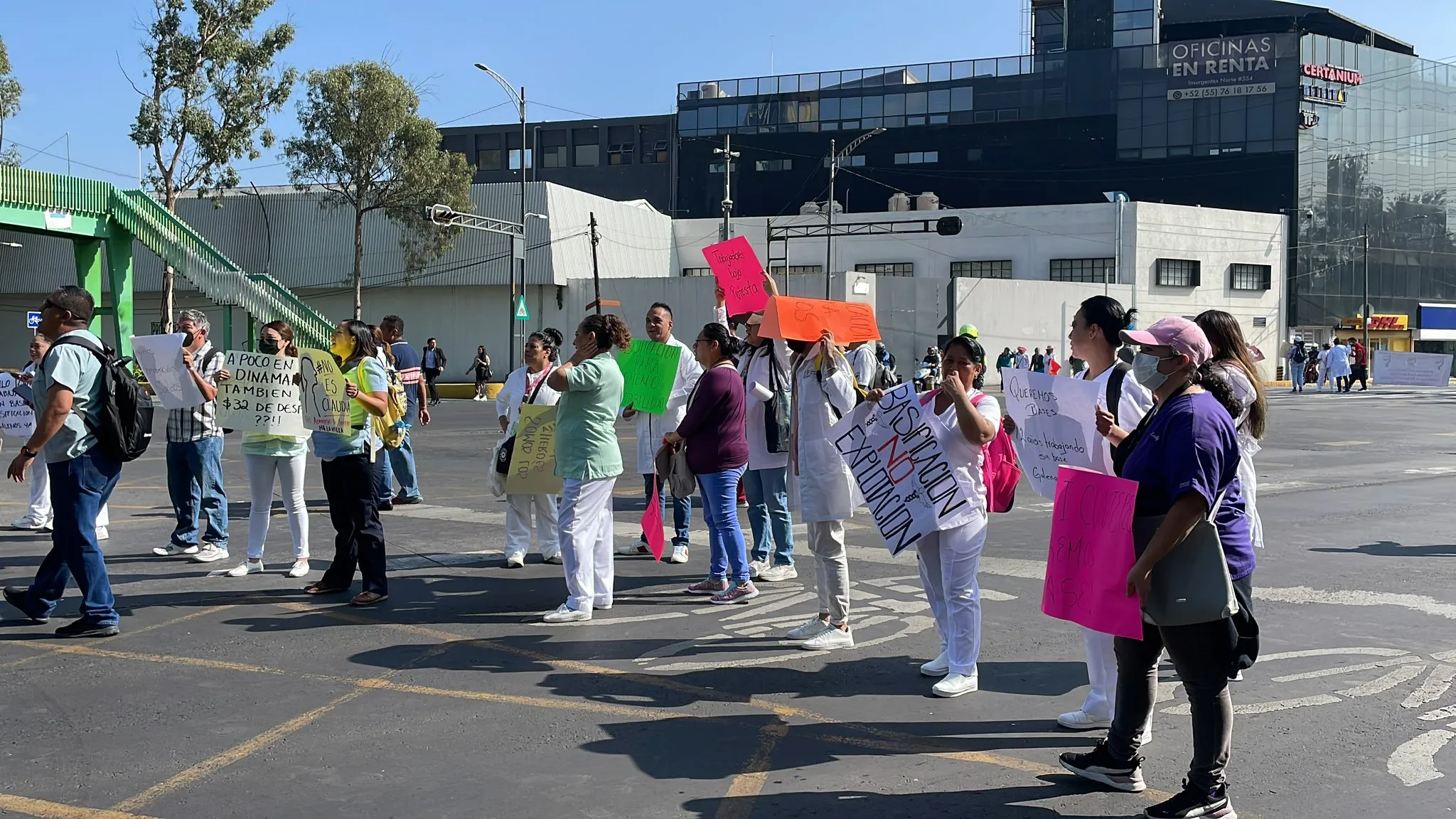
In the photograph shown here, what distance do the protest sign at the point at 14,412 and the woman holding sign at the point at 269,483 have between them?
12.1 feet

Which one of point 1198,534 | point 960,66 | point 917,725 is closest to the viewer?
point 1198,534

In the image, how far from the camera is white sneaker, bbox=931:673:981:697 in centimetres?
583

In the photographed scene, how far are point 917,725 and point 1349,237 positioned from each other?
62552 millimetres

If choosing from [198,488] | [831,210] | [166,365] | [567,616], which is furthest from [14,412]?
[831,210]

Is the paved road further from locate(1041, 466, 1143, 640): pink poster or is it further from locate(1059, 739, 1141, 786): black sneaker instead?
locate(1041, 466, 1143, 640): pink poster

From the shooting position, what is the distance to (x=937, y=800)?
14.8ft

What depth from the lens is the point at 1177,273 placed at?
53.4m

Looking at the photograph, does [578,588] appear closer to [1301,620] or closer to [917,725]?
[917,725]

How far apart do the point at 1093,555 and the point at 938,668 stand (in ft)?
5.91

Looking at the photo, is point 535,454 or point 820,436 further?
point 535,454

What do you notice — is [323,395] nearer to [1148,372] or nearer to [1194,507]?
[1148,372]

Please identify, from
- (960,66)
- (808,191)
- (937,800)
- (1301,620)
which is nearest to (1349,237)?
(960,66)

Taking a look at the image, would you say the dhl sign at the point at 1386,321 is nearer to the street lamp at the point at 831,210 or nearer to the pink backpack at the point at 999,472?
the street lamp at the point at 831,210

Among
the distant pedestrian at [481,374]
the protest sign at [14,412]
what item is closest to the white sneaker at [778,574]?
the protest sign at [14,412]
